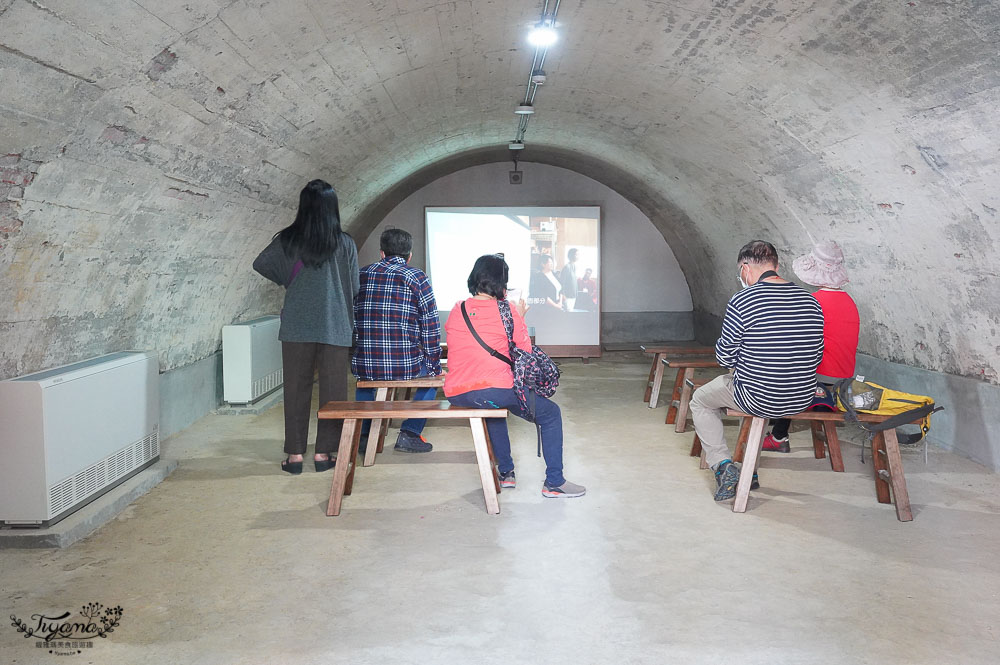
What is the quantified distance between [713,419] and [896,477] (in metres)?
0.99

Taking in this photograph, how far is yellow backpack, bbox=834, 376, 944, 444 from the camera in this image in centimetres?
444

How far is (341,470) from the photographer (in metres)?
4.41

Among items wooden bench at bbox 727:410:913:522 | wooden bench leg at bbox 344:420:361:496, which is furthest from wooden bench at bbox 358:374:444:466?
wooden bench at bbox 727:410:913:522

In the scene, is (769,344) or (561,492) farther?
(561,492)

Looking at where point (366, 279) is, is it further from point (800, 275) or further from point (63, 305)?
point (800, 275)

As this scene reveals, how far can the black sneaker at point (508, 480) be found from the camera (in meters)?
4.90

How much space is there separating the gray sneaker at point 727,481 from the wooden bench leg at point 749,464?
0.11 meters

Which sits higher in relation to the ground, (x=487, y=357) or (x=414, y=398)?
(x=487, y=357)

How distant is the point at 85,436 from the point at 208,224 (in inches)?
83.8

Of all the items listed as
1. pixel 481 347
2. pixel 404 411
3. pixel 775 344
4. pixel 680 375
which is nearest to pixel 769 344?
pixel 775 344

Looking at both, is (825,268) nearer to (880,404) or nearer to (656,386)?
(880,404)

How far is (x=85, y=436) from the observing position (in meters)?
4.31

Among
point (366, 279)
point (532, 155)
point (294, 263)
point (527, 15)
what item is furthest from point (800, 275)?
point (532, 155)

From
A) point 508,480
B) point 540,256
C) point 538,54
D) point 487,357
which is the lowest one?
point 508,480
